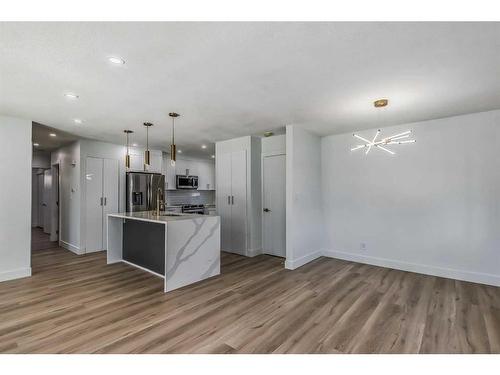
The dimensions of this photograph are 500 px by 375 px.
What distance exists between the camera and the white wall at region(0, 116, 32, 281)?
3.74 meters

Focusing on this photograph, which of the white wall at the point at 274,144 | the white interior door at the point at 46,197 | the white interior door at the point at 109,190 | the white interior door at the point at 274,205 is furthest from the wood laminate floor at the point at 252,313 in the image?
the white interior door at the point at 46,197

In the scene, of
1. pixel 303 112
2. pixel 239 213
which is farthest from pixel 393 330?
Result: pixel 239 213

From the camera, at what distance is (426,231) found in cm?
402

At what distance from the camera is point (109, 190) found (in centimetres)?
581

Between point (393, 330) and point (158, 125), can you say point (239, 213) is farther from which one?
point (393, 330)

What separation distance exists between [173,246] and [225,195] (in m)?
2.35

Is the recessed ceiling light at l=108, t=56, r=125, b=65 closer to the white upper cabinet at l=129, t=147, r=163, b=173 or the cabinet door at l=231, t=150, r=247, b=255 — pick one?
the cabinet door at l=231, t=150, r=247, b=255

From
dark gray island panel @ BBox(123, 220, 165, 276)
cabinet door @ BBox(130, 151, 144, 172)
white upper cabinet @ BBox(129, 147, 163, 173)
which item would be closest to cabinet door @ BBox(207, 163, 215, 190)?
white upper cabinet @ BBox(129, 147, 163, 173)

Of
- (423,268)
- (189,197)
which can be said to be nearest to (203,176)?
(189,197)

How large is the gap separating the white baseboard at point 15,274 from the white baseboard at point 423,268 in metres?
5.08

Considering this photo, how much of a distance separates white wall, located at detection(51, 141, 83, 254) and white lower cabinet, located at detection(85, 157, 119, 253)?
17 cm

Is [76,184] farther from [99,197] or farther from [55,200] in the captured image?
[55,200]

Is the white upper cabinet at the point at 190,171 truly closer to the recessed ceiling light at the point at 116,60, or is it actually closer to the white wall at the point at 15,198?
the white wall at the point at 15,198

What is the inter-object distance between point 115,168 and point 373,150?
5.57 metres
